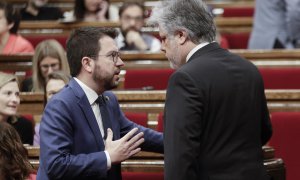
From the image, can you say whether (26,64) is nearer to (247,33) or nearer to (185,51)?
(247,33)

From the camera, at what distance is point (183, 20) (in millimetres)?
1174

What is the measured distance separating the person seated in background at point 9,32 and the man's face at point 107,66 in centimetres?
147

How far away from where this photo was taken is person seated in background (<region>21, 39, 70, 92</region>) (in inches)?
91.4

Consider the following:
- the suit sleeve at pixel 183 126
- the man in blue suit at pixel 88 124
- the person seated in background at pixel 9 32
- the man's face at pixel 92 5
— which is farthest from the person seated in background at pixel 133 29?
the suit sleeve at pixel 183 126

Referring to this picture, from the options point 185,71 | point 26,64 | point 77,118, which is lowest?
point 26,64

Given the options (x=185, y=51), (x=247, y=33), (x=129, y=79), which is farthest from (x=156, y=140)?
(x=247, y=33)

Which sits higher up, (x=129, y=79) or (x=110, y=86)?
(x=110, y=86)

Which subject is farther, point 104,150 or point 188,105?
point 104,150

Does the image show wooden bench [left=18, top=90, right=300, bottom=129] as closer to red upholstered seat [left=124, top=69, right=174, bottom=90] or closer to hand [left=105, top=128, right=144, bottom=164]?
red upholstered seat [left=124, top=69, right=174, bottom=90]

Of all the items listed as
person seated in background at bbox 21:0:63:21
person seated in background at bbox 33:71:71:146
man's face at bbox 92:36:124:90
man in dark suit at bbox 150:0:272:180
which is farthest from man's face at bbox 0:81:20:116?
person seated in background at bbox 21:0:63:21

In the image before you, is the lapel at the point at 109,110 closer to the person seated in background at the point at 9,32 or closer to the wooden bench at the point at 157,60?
the wooden bench at the point at 157,60

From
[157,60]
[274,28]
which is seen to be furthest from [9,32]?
[274,28]

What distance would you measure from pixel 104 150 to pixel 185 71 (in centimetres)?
23

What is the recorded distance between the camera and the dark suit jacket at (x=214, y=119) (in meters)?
1.12
